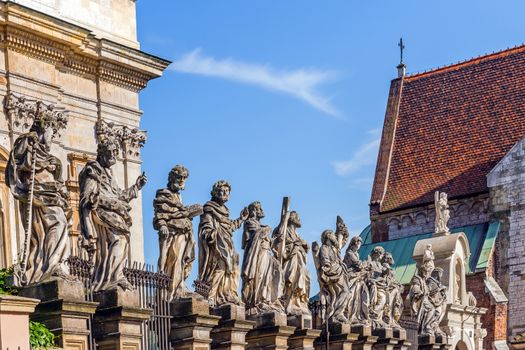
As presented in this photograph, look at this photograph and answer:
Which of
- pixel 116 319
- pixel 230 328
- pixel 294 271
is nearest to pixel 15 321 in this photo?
pixel 116 319

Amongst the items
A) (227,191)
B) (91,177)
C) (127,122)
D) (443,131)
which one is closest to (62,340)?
(91,177)

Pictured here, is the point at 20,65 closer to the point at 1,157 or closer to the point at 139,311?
the point at 1,157

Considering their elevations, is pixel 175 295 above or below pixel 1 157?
below

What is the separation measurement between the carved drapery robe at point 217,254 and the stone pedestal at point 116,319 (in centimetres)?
348

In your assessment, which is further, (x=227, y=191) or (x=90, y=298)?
(x=227, y=191)

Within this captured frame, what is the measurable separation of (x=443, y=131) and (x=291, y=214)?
91.8 feet

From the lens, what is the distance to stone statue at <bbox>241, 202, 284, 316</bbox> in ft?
76.8


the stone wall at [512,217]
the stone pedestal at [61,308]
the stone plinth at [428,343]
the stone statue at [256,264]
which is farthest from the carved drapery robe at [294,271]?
the stone wall at [512,217]

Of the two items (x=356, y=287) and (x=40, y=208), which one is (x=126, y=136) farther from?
(x=40, y=208)

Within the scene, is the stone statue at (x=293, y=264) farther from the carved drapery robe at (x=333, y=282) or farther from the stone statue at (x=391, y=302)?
the stone statue at (x=391, y=302)

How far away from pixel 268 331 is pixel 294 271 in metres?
2.03

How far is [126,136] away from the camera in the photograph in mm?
29969

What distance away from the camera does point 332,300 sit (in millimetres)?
A: 27250

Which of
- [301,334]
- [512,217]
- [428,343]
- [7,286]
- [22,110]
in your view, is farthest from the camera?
[512,217]
